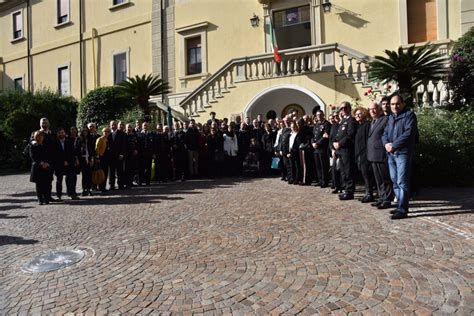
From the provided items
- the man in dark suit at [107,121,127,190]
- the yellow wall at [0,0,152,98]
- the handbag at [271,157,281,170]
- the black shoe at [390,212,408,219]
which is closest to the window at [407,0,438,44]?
the handbag at [271,157,281,170]

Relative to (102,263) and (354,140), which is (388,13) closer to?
(354,140)

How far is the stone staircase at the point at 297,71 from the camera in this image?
12.5 m

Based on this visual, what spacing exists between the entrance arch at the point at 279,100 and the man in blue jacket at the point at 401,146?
8.00 meters

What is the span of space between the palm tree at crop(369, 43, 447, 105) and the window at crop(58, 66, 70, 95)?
21.6m

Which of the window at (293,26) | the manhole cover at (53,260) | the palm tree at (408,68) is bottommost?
the manhole cover at (53,260)

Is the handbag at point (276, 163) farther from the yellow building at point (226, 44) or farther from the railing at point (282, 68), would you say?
the railing at point (282, 68)

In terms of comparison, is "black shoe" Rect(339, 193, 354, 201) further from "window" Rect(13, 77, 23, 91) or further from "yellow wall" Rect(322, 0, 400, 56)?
"window" Rect(13, 77, 23, 91)

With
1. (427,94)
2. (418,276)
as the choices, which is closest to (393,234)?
(418,276)

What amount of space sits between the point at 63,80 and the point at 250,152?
19.7 metres

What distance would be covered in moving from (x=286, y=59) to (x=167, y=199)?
8.31 meters

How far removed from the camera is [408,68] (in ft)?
36.9

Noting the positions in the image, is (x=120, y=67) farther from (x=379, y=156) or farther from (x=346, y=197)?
(x=379, y=156)

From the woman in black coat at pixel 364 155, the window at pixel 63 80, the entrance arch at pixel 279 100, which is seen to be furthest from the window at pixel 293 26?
the window at pixel 63 80

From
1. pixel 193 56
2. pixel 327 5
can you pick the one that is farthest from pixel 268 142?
pixel 193 56
